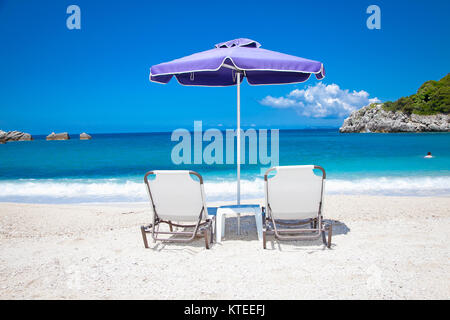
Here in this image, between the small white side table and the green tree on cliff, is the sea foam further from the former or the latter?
the green tree on cliff

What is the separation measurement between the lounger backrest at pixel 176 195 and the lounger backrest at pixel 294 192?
2.67 ft

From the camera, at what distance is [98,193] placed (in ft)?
31.7

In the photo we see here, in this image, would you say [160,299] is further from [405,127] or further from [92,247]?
[405,127]

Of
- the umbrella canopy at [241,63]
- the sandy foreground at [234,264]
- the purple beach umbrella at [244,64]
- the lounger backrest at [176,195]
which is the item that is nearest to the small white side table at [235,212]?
the sandy foreground at [234,264]

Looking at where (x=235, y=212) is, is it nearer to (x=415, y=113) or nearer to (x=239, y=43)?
(x=239, y=43)

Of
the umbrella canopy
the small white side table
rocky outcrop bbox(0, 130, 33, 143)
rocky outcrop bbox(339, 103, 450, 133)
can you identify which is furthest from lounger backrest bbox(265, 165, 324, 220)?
rocky outcrop bbox(0, 130, 33, 143)

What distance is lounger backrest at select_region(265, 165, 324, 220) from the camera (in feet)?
11.1

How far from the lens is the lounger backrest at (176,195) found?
11.2ft

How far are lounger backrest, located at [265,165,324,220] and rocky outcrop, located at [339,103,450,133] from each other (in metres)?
59.9

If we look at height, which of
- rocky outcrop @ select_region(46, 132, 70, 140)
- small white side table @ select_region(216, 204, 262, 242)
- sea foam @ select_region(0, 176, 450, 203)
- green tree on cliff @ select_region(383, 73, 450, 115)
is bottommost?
sea foam @ select_region(0, 176, 450, 203)

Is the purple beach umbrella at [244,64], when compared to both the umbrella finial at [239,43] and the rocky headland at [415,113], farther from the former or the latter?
the rocky headland at [415,113]

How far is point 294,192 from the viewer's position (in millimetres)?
3465

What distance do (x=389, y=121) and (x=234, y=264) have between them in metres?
63.9
